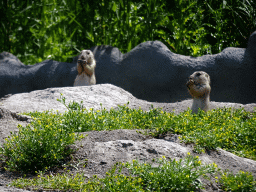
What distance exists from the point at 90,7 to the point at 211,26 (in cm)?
398

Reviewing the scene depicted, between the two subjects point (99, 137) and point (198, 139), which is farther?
point (99, 137)

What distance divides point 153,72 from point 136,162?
5.99 metres

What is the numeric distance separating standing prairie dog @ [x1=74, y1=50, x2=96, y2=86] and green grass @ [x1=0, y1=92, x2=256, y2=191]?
3.21 meters

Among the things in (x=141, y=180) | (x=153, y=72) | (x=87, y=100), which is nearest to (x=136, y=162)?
(x=141, y=180)

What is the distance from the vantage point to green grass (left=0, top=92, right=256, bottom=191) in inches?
111

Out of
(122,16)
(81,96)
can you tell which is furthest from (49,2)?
(81,96)

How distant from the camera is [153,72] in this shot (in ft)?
28.9

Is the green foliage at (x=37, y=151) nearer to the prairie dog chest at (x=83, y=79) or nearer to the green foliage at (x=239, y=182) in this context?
the green foliage at (x=239, y=182)

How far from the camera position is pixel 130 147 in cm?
359

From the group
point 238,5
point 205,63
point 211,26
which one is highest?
point 238,5

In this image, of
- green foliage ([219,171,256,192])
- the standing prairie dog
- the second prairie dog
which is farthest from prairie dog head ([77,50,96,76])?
green foliage ([219,171,256,192])

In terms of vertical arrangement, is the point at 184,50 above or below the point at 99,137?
above

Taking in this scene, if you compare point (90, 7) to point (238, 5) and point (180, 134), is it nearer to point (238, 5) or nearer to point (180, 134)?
point (238, 5)

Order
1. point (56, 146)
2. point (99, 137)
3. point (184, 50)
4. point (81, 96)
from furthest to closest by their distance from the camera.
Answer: point (184, 50) → point (81, 96) → point (99, 137) → point (56, 146)
